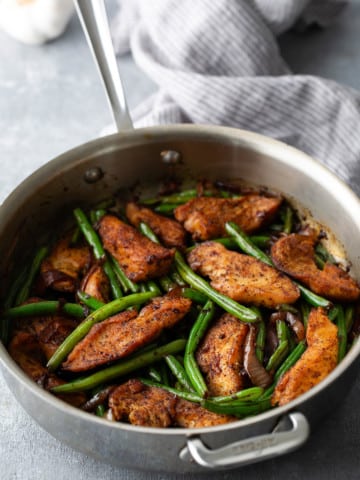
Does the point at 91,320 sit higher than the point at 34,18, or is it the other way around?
the point at 34,18

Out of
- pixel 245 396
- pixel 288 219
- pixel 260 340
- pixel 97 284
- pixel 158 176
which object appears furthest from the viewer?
pixel 158 176

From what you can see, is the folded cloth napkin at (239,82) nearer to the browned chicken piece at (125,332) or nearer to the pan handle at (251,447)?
the browned chicken piece at (125,332)

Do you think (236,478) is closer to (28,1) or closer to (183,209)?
(183,209)

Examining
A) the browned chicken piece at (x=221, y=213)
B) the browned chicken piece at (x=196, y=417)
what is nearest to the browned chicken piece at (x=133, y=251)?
the browned chicken piece at (x=221, y=213)

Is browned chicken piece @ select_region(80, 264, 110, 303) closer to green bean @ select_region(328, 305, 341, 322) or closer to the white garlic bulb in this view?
green bean @ select_region(328, 305, 341, 322)

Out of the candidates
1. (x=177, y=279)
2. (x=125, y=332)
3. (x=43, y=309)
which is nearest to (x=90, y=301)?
(x=43, y=309)

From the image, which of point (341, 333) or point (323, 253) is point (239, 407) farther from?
point (323, 253)
